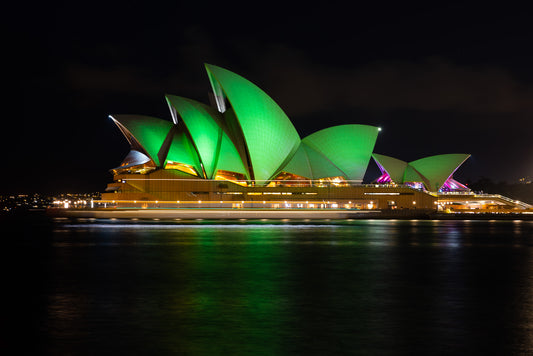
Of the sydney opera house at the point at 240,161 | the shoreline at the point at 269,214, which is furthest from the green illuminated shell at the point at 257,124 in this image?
the shoreline at the point at 269,214

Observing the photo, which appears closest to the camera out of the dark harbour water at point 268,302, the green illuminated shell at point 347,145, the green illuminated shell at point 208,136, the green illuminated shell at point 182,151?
the dark harbour water at point 268,302

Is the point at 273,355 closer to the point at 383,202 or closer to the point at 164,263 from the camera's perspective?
the point at 164,263

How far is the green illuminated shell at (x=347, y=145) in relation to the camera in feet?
223

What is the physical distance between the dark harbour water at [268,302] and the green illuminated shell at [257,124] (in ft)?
119

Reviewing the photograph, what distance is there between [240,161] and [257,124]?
5637 millimetres

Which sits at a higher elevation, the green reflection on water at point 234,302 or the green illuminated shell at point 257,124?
the green illuminated shell at point 257,124

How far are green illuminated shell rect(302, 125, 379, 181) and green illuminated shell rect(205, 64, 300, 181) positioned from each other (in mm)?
3449

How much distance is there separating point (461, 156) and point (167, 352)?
74144 millimetres

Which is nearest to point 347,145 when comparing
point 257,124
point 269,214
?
point 257,124

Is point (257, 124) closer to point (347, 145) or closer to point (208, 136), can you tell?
point (208, 136)

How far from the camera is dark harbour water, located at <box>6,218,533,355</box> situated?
869 cm

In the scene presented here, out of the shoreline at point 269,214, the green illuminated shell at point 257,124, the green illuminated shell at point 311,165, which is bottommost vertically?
the shoreline at point 269,214

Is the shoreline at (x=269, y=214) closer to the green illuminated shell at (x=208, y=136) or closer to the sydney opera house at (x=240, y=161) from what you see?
the sydney opera house at (x=240, y=161)

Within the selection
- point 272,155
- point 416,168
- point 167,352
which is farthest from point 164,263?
point 416,168
